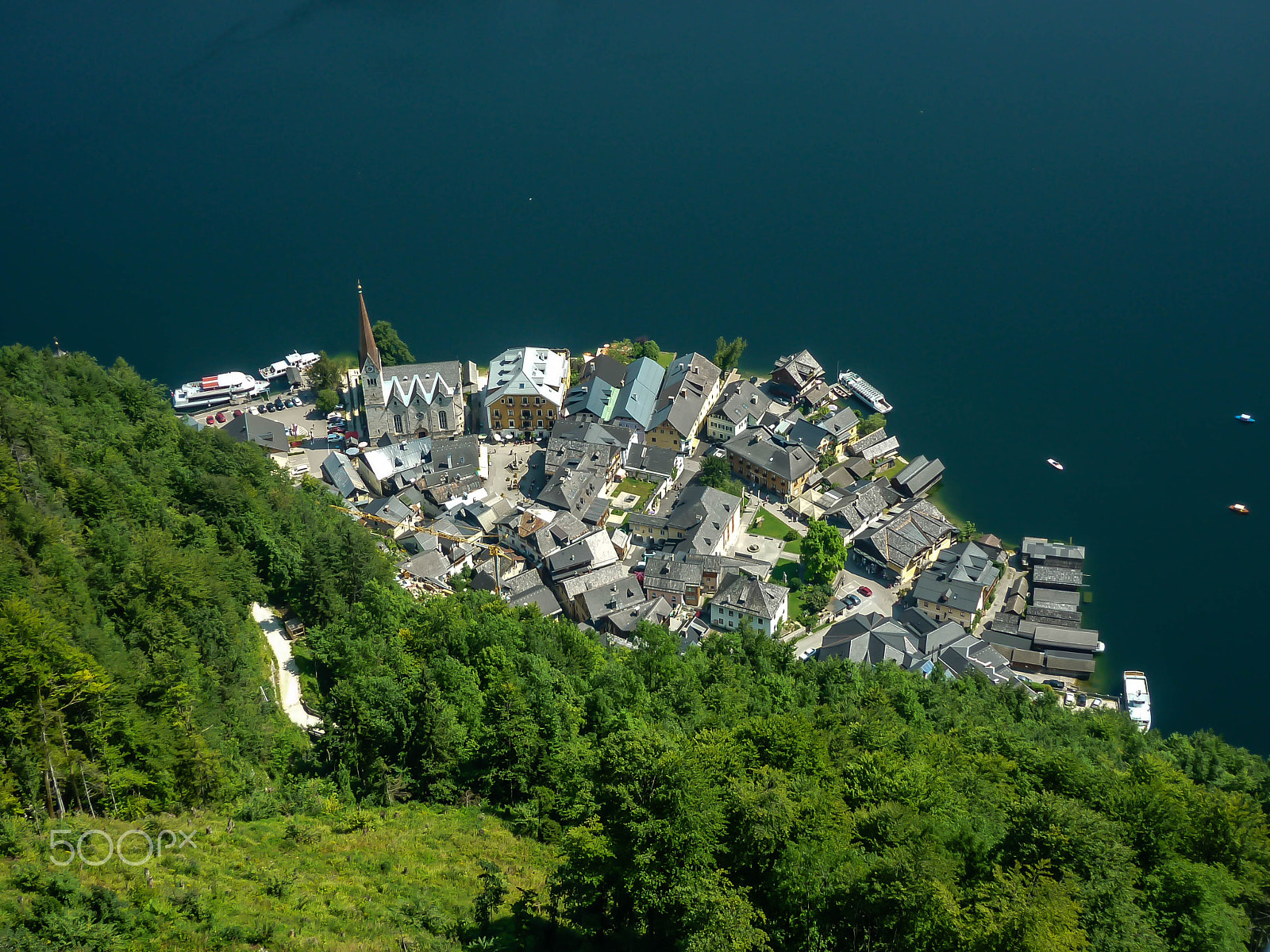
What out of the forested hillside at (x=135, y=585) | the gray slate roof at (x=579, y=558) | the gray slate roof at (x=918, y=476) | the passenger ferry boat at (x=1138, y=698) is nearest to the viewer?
the forested hillside at (x=135, y=585)

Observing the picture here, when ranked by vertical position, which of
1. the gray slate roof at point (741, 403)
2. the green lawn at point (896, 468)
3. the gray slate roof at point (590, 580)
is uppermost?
the gray slate roof at point (741, 403)

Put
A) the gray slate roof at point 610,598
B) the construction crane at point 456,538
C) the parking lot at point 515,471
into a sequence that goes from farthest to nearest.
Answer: the parking lot at point 515,471 → the construction crane at point 456,538 → the gray slate roof at point 610,598

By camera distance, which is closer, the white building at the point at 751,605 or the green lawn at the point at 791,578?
the white building at the point at 751,605

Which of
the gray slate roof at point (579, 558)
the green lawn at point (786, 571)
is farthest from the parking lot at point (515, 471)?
the green lawn at point (786, 571)

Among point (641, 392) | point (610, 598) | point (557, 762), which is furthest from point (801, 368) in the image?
point (557, 762)

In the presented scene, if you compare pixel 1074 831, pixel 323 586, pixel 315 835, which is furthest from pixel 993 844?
pixel 323 586

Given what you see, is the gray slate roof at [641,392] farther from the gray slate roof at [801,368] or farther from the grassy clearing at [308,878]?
the grassy clearing at [308,878]

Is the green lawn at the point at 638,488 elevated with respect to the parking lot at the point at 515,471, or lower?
lower
